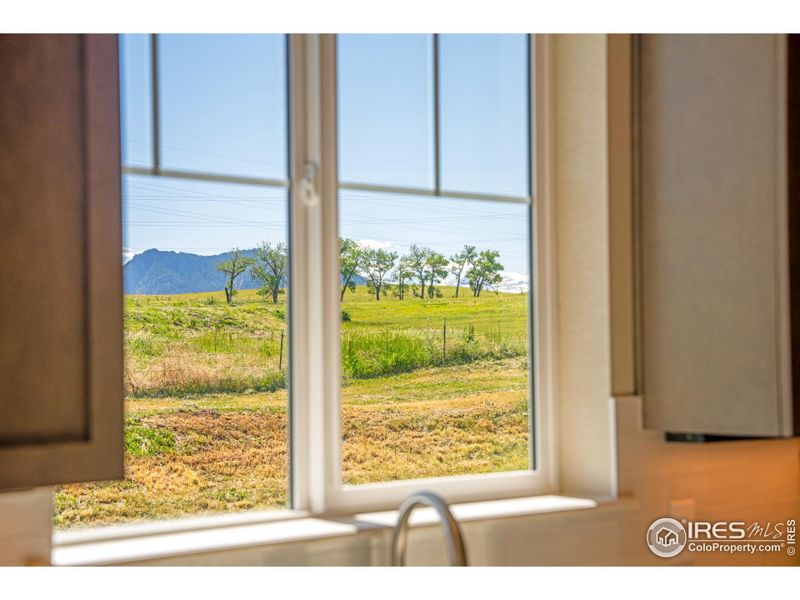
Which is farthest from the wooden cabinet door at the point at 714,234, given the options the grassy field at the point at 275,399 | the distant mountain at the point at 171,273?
the distant mountain at the point at 171,273

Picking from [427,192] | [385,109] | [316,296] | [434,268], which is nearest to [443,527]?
[316,296]

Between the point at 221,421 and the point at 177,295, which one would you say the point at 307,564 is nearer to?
the point at 221,421

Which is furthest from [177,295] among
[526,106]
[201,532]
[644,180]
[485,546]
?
[644,180]

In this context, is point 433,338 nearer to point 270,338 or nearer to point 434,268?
point 434,268

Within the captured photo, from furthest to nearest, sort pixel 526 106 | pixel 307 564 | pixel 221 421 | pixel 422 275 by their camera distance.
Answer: pixel 526 106, pixel 422 275, pixel 221 421, pixel 307 564

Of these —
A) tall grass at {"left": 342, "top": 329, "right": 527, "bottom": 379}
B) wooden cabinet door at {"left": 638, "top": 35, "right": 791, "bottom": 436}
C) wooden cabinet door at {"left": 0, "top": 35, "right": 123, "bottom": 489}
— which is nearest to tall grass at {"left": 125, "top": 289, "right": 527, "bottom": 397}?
tall grass at {"left": 342, "top": 329, "right": 527, "bottom": 379}

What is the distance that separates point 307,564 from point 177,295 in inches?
22.3

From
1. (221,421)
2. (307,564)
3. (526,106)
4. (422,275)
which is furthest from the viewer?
(526,106)

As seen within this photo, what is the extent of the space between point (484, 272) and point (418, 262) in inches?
6.9

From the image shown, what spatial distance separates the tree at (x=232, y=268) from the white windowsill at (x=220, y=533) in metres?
0.44

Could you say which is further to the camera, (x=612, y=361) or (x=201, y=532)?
(x=612, y=361)

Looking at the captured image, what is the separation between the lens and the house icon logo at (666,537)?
195cm

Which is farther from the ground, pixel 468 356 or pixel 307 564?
pixel 468 356

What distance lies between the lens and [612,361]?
2.00 m
